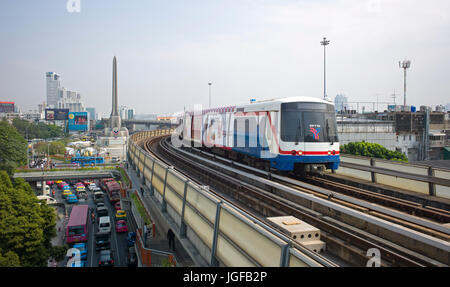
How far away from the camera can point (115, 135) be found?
9075 centimetres

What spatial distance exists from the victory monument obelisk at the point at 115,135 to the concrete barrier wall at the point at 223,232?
47.8 meters

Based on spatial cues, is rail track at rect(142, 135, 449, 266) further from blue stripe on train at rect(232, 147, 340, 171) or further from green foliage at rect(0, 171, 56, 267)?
green foliage at rect(0, 171, 56, 267)

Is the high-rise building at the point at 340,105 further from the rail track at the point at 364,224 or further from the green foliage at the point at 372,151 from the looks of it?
Result: the rail track at the point at 364,224

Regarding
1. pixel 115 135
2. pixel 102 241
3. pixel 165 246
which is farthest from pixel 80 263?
pixel 115 135

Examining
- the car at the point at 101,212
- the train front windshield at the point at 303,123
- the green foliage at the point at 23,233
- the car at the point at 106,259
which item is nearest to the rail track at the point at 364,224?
the train front windshield at the point at 303,123

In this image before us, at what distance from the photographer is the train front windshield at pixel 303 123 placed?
11.8 m

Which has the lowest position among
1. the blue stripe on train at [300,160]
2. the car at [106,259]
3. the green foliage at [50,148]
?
the car at [106,259]

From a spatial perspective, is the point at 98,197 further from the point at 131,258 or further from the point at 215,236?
the point at 215,236

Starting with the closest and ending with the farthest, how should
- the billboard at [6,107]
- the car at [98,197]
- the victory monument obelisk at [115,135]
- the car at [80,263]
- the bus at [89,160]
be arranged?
the car at [80,263]
the car at [98,197]
the bus at [89,160]
the victory monument obelisk at [115,135]
the billboard at [6,107]

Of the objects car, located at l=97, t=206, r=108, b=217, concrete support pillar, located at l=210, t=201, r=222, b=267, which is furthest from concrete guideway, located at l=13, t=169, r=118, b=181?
concrete support pillar, located at l=210, t=201, r=222, b=267

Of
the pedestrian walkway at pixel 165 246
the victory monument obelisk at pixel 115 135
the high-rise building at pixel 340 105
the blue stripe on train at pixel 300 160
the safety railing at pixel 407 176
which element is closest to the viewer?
the safety railing at pixel 407 176

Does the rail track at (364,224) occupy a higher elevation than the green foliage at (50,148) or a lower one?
higher
